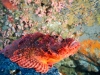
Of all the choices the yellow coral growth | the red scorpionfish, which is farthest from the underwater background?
the red scorpionfish

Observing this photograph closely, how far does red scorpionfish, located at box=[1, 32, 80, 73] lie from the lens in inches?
65.2

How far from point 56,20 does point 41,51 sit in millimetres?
2102

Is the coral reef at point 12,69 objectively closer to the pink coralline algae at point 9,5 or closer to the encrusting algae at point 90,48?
the pink coralline algae at point 9,5

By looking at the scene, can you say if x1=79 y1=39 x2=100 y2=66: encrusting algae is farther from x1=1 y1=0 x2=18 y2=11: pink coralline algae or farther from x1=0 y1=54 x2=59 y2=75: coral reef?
x1=0 y1=54 x2=59 y2=75: coral reef

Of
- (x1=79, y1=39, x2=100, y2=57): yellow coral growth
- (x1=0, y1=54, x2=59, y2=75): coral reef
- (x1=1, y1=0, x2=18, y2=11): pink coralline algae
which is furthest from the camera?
(x1=79, y1=39, x2=100, y2=57): yellow coral growth

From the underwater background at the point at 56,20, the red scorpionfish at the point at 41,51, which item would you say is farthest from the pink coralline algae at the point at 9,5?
the red scorpionfish at the point at 41,51

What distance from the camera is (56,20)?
3.72 m

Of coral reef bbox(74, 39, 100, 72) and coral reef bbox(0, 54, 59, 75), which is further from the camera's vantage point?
coral reef bbox(74, 39, 100, 72)

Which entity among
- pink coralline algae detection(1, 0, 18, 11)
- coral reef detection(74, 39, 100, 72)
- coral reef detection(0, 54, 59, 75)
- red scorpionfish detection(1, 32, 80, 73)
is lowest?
coral reef detection(74, 39, 100, 72)

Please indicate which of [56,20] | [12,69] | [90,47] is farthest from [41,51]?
[90,47]

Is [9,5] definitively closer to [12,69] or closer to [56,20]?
[56,20]

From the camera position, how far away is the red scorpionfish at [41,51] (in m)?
1.66

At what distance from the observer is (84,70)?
4.50 m

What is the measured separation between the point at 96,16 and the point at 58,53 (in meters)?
2.50
